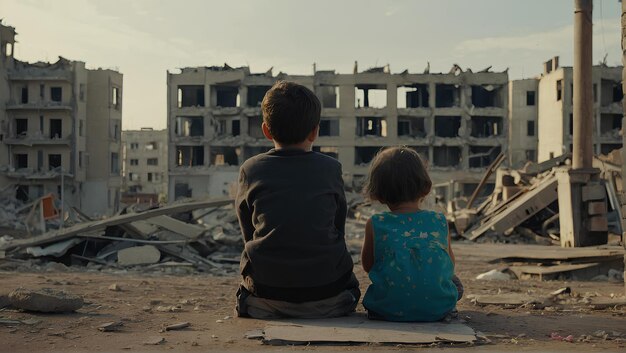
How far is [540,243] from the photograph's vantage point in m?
19.4

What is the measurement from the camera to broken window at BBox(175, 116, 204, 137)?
5719 centimetres

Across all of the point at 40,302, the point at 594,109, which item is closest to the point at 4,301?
the point at 40,302

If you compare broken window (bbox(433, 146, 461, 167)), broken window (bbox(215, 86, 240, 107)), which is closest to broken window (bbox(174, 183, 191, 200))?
broken window (bbox(215, 86, 240, 107))

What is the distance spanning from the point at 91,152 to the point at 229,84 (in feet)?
39.3

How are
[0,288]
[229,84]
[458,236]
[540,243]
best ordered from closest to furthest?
[0,288], [540,243], [458,236], [229,84]

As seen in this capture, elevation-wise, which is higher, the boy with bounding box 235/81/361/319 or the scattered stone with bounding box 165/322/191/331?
the boy with bounding box 235/81/361/319

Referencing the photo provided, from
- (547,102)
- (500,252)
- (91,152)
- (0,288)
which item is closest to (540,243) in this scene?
(500,252)

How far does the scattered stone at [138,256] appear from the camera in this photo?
12422 millimetres

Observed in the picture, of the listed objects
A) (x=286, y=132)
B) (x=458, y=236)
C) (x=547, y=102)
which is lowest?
(x=458, y=236)

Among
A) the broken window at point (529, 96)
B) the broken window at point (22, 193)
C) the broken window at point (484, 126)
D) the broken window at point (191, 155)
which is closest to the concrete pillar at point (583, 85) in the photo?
the broken window at point (484, 126)

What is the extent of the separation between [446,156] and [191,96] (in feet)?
67.6

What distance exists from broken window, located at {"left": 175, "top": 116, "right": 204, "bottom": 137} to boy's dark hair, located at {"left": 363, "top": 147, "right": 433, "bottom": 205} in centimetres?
5350

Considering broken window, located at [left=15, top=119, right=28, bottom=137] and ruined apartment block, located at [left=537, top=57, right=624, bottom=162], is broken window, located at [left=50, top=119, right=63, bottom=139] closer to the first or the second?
broken window, located at [left=15, top=119, right=28, bottom=137]

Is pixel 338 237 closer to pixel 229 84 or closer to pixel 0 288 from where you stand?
pixel 0 288
